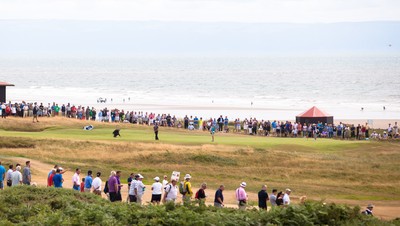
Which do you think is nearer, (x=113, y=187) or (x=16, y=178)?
(x=113, y=187)

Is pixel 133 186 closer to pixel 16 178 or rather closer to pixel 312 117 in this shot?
pixel 16 178

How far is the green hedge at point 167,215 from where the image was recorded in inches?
819

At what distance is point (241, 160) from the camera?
4169 centimetres

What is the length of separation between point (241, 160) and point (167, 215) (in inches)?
809

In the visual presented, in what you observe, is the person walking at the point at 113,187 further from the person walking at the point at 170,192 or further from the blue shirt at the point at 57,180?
the person walking at the point at 170,192

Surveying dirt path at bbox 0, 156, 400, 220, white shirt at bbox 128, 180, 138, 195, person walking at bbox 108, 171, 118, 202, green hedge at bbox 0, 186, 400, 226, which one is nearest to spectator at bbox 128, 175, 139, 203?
white shirt at bbox 128, 180, 138, 195

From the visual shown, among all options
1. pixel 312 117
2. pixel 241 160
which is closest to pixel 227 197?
pixel 241 160

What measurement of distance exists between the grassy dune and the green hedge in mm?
12742

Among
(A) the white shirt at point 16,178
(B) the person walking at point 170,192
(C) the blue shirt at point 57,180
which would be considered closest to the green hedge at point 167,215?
(B) the person walking at point 170,192

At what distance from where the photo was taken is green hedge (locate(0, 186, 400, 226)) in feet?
68.3

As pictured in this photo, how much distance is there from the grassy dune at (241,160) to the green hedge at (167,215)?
1274 centimetres

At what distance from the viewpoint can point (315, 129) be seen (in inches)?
2280

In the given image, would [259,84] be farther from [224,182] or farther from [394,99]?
[224,182]

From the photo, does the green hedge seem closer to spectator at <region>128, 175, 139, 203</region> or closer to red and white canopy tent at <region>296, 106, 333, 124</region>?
spectator at <region>128, 175, 139, 203</region>
